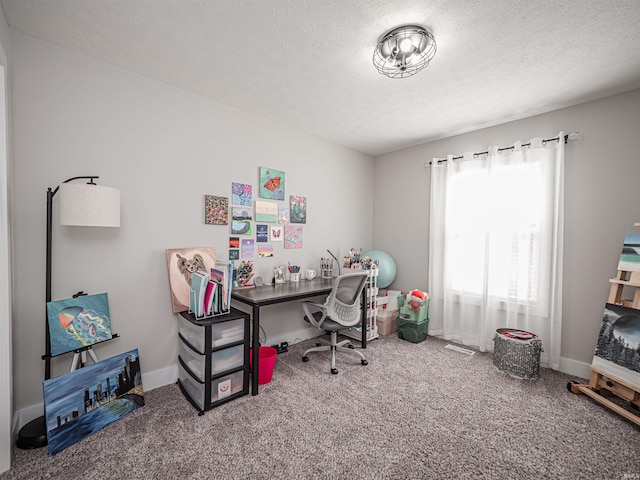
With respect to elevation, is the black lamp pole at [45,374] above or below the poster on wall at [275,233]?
below

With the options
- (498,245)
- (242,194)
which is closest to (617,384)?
(498,245)

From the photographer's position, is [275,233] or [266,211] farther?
[275,233]

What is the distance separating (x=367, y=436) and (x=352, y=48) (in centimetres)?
255

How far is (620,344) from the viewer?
6.82 ft

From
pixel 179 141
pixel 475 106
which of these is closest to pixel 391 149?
pixel 475 106

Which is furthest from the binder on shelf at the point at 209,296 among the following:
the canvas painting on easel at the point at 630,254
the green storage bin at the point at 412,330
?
the canvas painting on easel at the point at 630,254

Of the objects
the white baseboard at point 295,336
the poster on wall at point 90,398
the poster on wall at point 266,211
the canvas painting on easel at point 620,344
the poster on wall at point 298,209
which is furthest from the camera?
the poster on wall at point 298,209

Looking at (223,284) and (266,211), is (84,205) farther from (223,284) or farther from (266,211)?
(266,211)

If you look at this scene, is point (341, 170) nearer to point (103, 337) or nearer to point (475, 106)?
point (475, 106)

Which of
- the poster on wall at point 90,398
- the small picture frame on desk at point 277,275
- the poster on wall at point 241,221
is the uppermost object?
the poster on wall at point 241,221

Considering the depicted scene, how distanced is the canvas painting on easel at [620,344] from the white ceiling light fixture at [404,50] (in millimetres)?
2381

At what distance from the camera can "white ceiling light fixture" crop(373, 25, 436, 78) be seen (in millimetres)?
1703

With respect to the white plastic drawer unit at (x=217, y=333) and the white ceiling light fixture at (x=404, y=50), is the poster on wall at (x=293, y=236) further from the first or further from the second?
the white ceiling light fixture at (x=404, y=50)

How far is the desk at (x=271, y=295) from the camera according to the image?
2.21 metres
